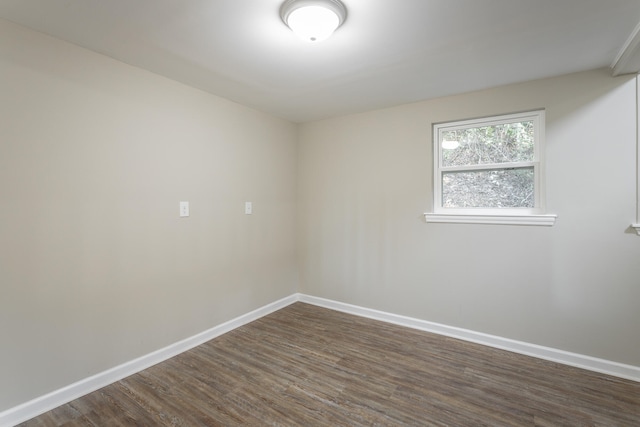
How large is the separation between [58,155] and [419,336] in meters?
3.18

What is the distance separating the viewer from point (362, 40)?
1886 millimetres

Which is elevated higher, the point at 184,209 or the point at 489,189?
the point at 489,189

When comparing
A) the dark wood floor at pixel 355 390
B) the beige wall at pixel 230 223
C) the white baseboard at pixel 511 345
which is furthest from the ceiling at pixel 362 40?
the dark wood floor at pixel 355 390

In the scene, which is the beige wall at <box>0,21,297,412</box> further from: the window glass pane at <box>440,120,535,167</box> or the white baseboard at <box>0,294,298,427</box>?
the window glass pane at <box>440,120,535,167</box>

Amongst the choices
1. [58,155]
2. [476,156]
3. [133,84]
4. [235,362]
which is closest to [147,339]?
[235,362]

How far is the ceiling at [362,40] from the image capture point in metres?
1.59

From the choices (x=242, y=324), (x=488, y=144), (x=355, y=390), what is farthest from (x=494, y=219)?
(x=242, y=324)

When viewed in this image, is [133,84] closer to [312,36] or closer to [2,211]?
[2,211]

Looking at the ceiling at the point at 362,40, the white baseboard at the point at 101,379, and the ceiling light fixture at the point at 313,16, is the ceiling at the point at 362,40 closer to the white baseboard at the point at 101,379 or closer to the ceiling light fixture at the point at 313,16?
the ceiling light fixture at the point at 313,16

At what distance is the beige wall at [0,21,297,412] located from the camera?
175 centimetres

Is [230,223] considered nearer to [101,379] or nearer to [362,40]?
[101,379]

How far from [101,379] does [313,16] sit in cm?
269

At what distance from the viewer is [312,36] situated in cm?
173

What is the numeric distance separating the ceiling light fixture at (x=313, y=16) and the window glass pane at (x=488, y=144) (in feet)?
5.71
